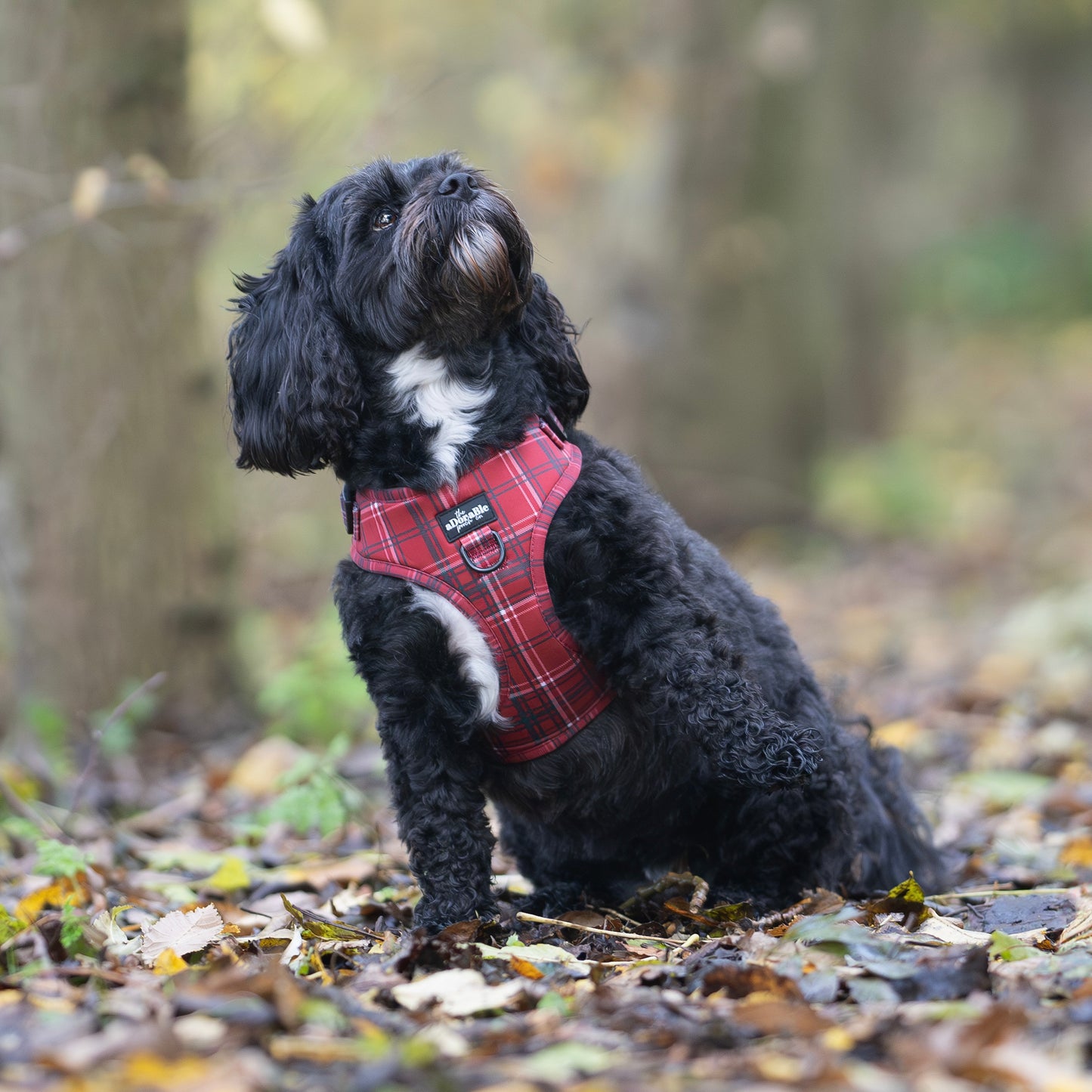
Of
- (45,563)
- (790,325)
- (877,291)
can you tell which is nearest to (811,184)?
(790,325)

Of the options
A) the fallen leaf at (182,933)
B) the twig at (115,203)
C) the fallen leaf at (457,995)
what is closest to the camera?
the fallen leaf at (457,995)

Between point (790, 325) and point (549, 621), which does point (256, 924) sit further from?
point (790, 325)

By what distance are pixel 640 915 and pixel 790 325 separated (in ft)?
27.8

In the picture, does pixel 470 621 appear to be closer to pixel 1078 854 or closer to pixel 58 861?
pixel 58 861

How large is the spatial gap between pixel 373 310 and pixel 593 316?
7.33m

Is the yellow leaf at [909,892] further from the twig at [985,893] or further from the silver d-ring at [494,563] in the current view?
the silver d-ring at [494,563]

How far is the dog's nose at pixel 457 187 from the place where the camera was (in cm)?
320

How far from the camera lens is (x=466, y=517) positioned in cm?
303

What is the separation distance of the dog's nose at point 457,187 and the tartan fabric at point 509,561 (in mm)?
612

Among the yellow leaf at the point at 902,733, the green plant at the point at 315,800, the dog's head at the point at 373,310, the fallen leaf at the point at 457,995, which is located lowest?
the fallen leaf at the point at 457,995

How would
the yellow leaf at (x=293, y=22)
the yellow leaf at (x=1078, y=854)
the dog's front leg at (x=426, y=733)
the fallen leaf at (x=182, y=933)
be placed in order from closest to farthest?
the fallen leaf at (x=182, y=933)
the dog's front leg at (x=426, y=733)
the yellow leaf at (x=1078, y=854)
the yellow leaf at (x=293, y=22)

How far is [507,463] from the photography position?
3.09 meters

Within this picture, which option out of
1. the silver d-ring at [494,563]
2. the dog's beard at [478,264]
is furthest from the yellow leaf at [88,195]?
the silver d-ring at [494,563]

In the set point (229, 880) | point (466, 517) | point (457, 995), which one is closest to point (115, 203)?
point (229, 880)
